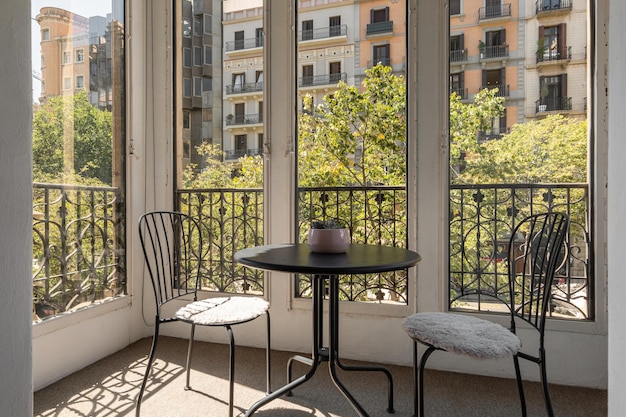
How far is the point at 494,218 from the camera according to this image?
2633 mm

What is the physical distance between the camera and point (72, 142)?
2.63 meters

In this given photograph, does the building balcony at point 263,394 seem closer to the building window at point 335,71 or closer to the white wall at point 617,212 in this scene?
A: the white wall at point 617,212

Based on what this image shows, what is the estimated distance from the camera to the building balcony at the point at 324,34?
2.85 meters

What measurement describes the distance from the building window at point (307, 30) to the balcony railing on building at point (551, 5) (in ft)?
4.60

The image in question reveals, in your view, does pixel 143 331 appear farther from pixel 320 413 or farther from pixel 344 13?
pixel 344 13

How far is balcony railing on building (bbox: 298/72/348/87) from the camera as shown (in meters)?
2.86

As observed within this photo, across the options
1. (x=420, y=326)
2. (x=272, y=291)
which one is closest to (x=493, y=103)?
(x=420, y=326)

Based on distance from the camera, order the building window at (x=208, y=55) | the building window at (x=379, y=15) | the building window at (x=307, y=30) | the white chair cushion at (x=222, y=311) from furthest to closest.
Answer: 1. the building window at (x=208, y=55)
2. the building window at (x=307, y=30)
3. the building window at (x=379, y=15)
4. the white chair cushion at (x=222, y=311)

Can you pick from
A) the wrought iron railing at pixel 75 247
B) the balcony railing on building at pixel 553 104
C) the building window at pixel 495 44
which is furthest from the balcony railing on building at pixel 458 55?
the wrought iron railing at pixel 75 247

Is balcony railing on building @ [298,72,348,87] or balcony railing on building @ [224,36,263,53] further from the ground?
balcony railing on building @ [224,36,263,53]

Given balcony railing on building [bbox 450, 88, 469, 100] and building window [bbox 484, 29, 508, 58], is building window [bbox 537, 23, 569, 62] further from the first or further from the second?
balcony railing on building [bbox 450, 88, 469, 100]

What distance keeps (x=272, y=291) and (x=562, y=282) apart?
72.1 inches

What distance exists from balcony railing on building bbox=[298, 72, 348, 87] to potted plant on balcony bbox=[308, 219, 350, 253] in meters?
1.26

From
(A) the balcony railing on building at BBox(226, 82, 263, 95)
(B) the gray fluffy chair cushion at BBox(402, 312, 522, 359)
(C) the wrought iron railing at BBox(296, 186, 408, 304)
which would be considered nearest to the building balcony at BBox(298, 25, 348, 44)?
(A) the balcony railing on building at BBox(226, 82, 263, 95)
